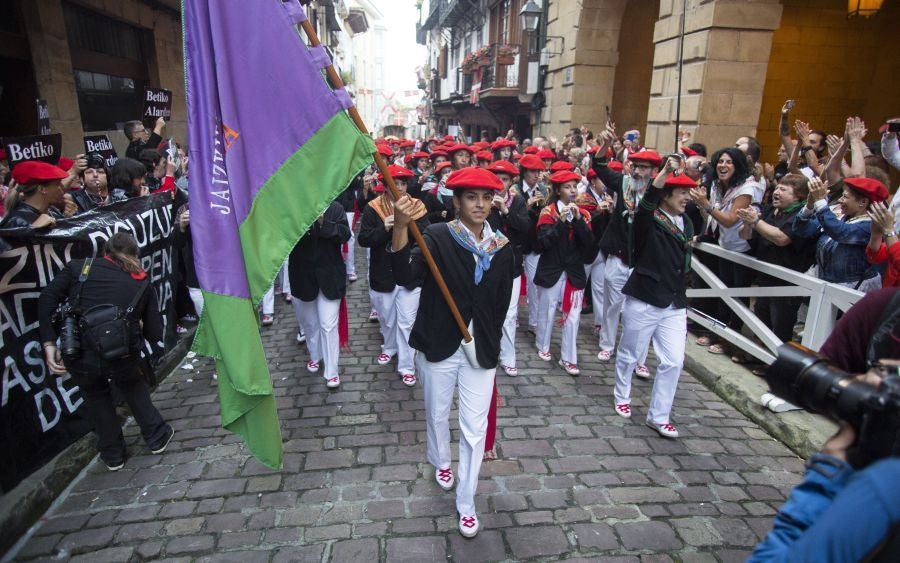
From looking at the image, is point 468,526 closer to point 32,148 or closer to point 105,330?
point 105,330

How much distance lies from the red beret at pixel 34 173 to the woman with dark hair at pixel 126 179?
1.46 meters

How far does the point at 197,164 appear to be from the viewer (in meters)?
2.75

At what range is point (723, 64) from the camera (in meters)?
8.52

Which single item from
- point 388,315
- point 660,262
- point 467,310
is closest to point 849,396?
point 467,310

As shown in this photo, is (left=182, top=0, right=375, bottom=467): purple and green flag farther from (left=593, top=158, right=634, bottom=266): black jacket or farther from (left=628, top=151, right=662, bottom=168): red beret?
(left=628, top=151, right=662, bottom=168): red beret

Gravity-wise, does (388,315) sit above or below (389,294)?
below

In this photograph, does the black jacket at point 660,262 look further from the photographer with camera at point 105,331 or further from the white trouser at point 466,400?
the photographer with camera at point 105,331

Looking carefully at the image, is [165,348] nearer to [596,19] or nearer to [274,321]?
[274,321]

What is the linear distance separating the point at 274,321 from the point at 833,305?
6.52m

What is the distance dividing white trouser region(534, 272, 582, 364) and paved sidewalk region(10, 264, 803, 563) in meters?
0.63

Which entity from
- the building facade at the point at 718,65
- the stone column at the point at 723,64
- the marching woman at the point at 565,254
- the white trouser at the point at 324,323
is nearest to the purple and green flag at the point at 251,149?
the white trouser at the point at 324,323

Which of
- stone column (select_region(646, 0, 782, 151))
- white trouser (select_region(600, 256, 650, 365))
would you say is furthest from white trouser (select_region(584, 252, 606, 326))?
stone column (select_region(646, 0, 782, 151))

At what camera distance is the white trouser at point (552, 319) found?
19.2ft

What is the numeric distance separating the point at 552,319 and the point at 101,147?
5.86m
